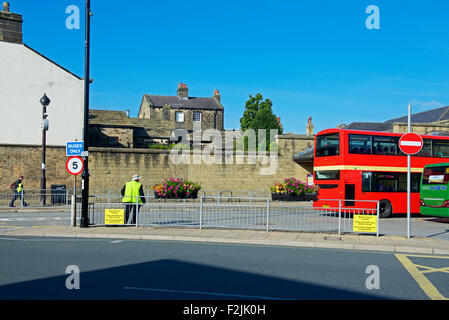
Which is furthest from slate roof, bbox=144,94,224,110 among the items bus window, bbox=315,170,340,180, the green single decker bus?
the green single decker bus

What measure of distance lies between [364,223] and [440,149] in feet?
37.4

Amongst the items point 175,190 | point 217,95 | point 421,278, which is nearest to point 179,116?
point 217,95

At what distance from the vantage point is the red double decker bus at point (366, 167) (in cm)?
1881

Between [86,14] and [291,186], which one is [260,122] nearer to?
[291,186]

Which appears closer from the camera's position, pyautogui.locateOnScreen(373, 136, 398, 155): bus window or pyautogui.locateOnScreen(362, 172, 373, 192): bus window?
pyautogui.locateOnScreen(362, 172, 373, 192): bus window

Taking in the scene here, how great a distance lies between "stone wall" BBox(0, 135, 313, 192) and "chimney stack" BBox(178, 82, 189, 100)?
109 feet

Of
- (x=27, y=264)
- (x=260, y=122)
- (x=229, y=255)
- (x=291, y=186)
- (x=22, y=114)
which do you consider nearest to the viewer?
(x=27, y=264)

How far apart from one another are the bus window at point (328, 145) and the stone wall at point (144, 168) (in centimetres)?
1017

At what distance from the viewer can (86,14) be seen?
13000 millimetres

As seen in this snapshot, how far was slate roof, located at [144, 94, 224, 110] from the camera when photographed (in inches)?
2324

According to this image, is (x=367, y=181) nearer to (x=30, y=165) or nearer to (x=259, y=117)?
(x=30, y=165)

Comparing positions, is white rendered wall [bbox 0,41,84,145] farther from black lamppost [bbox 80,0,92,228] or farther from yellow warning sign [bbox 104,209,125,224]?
yellow warning sign [bbox 104,209,125,224]
